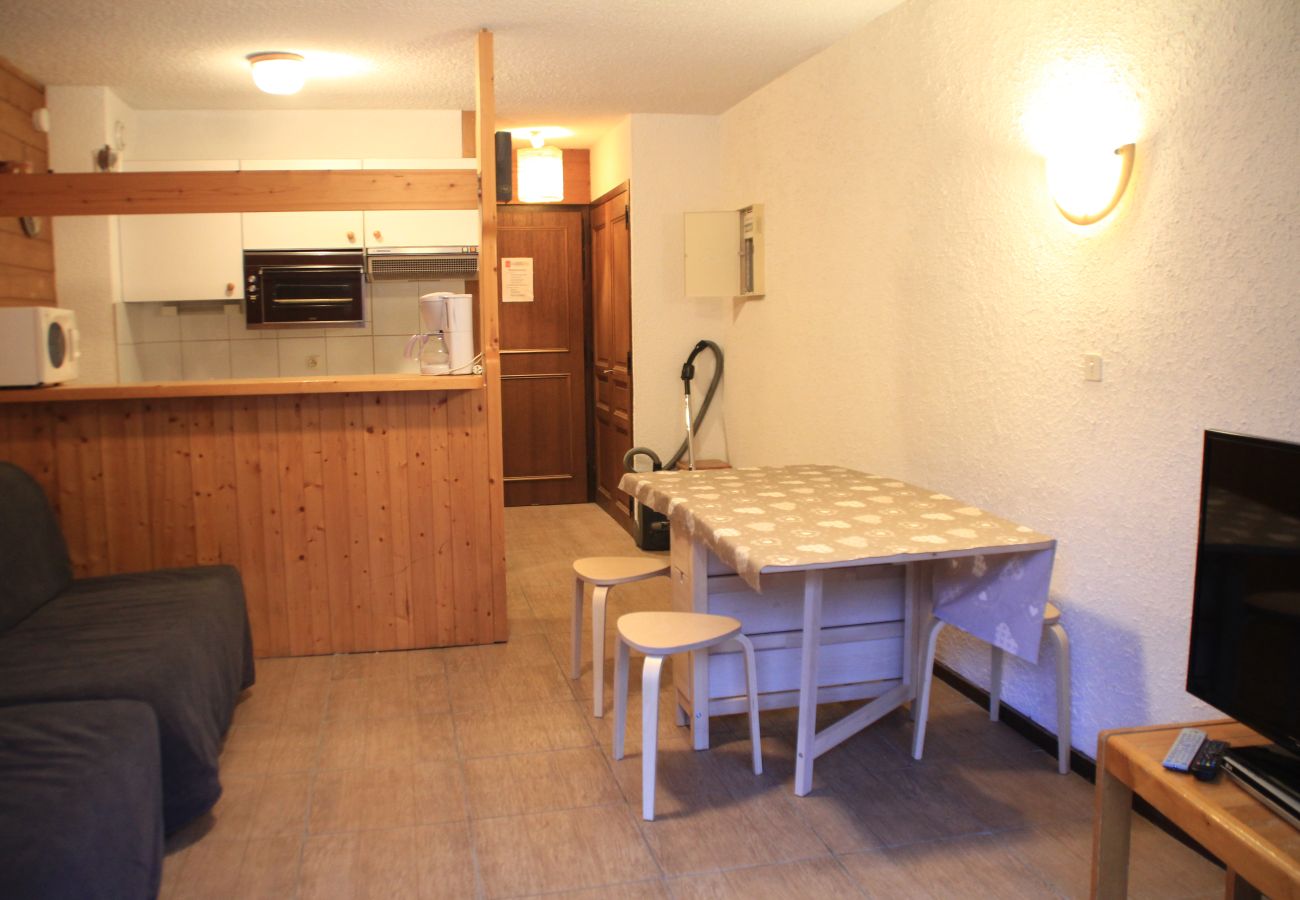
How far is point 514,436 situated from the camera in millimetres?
7332

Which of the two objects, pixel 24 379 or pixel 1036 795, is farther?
pixel 24 379

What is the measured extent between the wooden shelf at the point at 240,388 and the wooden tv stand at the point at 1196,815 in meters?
2.81

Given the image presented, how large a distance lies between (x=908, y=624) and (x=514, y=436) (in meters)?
4.36

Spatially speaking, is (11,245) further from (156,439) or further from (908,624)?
(908,624)

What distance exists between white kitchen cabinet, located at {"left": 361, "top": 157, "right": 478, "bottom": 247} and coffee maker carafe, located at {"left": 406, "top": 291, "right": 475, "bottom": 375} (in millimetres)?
1399

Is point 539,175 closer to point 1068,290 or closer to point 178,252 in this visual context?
point 178,252

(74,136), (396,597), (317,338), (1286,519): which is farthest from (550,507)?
(1286,519)

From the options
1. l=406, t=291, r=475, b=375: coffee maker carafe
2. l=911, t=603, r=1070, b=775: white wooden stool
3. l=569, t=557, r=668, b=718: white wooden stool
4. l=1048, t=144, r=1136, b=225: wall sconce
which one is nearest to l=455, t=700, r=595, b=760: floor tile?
l=569, t=557, r=668, b=718: white wooden stool

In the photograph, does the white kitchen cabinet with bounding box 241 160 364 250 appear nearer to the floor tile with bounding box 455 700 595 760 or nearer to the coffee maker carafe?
the coffee maker carafe

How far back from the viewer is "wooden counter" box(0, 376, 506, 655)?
13.4ft

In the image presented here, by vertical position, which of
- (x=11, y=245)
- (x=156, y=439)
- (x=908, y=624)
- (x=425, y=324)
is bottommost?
(x=908, y=624)

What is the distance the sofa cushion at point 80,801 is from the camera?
2008mm

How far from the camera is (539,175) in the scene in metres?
6.12

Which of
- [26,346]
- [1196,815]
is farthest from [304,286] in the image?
[1196,815]
